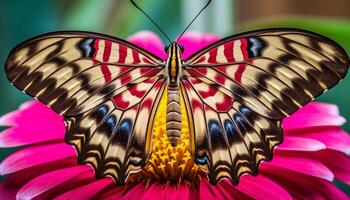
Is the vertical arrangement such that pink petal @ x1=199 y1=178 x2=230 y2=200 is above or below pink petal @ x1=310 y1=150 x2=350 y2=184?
below

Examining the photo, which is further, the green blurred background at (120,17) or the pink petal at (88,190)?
the green blurred background at (120,17)

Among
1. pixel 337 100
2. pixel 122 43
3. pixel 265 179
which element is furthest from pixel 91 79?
pixel 337 100

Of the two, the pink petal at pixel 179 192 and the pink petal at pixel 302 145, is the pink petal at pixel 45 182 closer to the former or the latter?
the pink petal at pixel 179 192

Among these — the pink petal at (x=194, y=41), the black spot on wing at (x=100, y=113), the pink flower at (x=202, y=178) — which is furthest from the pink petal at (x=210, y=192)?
the pink petal at (x=194, y=41)

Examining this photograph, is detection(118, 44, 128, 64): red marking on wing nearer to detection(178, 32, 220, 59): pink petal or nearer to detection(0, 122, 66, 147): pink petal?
detection(0, 122, 66, 147): pink petal

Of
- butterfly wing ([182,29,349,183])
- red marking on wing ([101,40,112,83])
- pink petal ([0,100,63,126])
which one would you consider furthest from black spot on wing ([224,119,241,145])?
pink petal ([0,100,63,126])

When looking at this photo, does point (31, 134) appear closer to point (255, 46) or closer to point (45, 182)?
point (45, 182)
